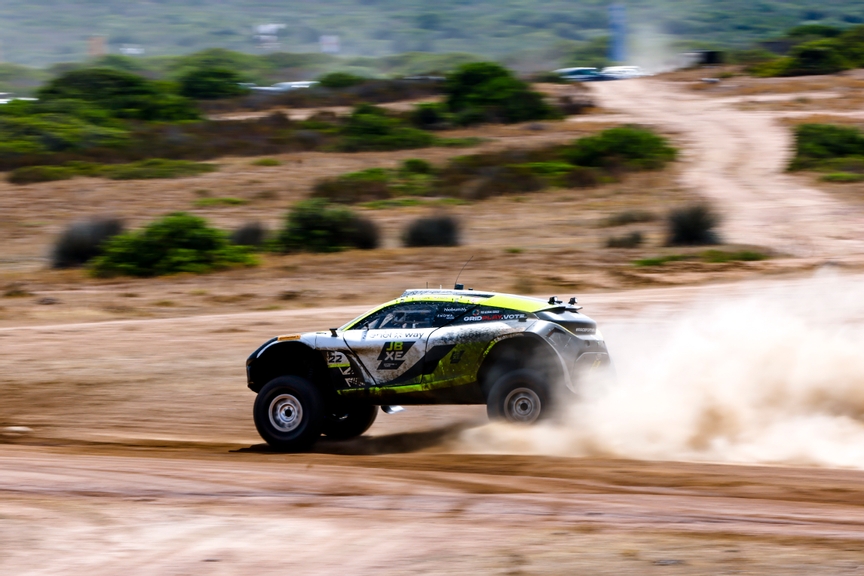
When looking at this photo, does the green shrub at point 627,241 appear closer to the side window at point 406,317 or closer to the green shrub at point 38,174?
the side window at point 406,317

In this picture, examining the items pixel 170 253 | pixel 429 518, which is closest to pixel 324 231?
pixel 170 253

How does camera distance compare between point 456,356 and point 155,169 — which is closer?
point 456,356

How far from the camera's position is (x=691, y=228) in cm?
2748

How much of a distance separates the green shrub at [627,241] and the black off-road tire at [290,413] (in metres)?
17.2

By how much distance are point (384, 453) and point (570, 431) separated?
77.8 inches

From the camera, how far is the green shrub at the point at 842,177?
37.0 metres

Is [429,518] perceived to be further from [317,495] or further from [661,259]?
[661,259]

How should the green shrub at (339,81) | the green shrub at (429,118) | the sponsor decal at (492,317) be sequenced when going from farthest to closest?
the green shrub at (339,81)
the green shrub at (429,118)
the sponsor decal at (492,317)

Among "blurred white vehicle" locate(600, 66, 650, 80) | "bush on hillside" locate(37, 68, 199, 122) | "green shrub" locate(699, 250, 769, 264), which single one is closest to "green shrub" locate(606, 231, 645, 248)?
"green shrub" locate(699, 250, 769, 264)

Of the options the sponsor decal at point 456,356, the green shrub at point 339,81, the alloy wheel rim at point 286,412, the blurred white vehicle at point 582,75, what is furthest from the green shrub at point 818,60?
the alloy wheel rim at point 286,412

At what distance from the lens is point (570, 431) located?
10.1m

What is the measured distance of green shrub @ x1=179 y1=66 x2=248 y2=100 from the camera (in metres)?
70.6

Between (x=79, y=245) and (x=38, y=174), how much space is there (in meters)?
14.6

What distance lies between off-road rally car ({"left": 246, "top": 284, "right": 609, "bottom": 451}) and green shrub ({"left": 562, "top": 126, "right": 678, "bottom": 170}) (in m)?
31.3
